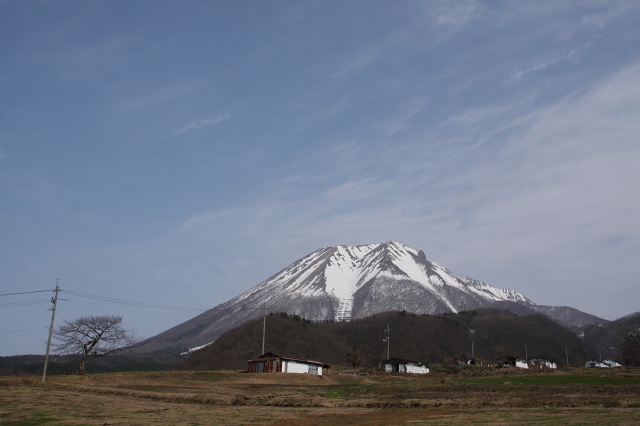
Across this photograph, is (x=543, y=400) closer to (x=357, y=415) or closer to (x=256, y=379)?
(x=357, y=415)

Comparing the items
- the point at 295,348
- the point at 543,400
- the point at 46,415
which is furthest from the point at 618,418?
the point at 295,348

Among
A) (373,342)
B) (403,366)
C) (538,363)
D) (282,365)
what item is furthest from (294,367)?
(373,342)

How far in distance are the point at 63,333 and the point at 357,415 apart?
50.2m

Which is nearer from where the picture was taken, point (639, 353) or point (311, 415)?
point (311, 415)

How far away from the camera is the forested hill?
124 metres

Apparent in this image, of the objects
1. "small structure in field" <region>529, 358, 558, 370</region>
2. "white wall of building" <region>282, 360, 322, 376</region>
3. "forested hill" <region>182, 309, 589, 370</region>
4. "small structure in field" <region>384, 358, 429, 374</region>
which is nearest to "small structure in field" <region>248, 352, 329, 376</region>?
"white wall of building" <region>282, 360, 322, 376</region>

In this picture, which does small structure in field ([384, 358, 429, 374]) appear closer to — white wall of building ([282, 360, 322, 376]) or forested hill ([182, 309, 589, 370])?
white wall of building ([282, 360, 322, 376])

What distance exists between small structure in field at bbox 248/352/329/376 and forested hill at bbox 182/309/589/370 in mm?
27893

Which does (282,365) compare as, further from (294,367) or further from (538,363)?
(538,363)

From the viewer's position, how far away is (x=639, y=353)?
410 feet

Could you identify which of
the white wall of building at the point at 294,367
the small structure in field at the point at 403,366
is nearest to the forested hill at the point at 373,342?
the small structure in field at the point at 403,366

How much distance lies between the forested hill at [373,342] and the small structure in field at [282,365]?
2789cm

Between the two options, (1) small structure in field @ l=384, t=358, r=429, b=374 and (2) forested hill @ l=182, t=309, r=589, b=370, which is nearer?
(1) small structure in field @ l=384, t=358, r=429, b=374

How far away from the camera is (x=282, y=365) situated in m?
70.3
